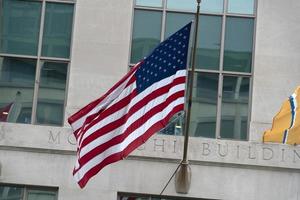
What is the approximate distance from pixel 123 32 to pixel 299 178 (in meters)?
5.71

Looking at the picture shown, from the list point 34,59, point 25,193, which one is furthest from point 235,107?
point 25,193

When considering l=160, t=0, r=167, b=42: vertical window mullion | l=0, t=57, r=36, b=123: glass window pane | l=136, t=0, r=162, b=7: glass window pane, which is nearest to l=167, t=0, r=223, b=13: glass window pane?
l=160, t=0, r=167, b=42: vertical window mullion

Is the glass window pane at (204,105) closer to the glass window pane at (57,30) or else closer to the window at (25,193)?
the glass window pane at (57,30)

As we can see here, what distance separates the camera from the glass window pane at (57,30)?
847 inches

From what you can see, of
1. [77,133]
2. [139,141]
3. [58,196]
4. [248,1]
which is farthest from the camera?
[248,1]

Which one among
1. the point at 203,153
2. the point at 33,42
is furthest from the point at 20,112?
the point at 203,153

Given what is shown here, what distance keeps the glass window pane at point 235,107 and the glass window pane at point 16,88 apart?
4897mm

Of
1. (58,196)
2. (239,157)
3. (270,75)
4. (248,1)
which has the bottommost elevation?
(58,196)

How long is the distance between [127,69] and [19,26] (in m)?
3.01

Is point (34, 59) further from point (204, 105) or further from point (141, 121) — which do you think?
point (141, 121)

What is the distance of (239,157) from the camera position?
67.8 ft

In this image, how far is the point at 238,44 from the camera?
2159 centimetres

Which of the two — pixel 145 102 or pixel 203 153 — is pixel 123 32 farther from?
pixel 145 102

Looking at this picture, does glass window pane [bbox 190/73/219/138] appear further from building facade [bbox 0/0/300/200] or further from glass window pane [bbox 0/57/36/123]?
glass window pane [bbox 0/57/36/123]
